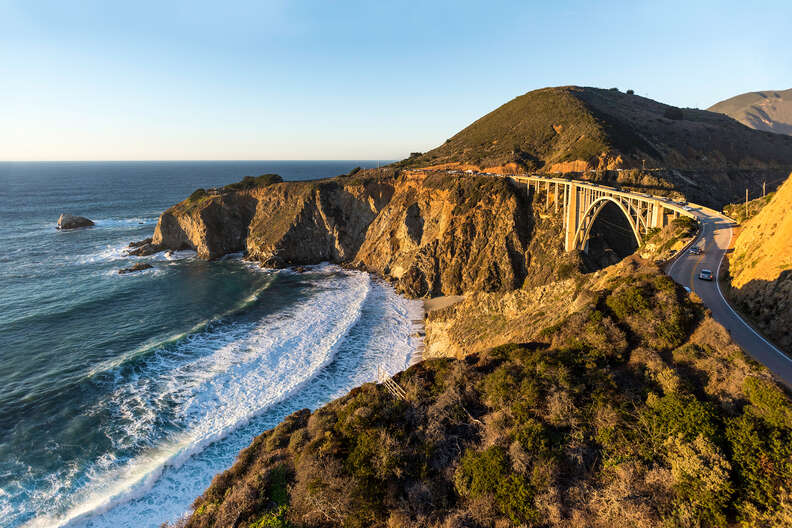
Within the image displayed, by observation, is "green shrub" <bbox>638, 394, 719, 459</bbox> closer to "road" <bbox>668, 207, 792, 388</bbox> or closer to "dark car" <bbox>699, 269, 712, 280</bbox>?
"road" <bbox>668, 207, 792, 388</bbox>

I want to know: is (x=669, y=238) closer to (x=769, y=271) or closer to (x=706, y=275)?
(x=706, y=275)

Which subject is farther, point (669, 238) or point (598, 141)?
point (598, 141)

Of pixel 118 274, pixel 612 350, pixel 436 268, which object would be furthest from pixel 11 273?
pixel 612 350

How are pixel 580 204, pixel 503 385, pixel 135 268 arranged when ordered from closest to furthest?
pixel 503 385
pixel 580 204
pixel 135 268

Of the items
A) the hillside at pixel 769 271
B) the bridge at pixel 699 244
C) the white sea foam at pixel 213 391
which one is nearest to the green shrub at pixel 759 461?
the bridge at pixel 699 244

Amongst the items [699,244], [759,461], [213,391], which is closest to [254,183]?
[213,391]

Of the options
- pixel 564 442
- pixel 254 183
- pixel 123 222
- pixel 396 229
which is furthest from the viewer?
pixel 123 222

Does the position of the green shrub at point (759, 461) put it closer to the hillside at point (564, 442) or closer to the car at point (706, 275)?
the hillside at point (564, 442)

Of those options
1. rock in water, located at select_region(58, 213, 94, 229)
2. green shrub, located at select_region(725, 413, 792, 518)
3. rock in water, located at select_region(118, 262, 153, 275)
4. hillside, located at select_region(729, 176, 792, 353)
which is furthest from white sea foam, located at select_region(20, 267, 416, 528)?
rock in water, located at select_region(58, 213, 94, 229)
